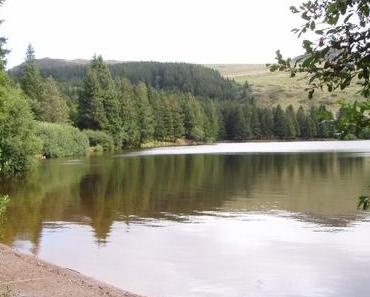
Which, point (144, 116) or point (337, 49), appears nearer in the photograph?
point (337, 49)

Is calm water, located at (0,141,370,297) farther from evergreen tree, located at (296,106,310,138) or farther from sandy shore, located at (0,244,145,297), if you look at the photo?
evergreen tree, located at (296,106,310,138)

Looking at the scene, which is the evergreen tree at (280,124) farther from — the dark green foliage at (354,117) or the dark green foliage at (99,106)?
the dark green foliage at (354,117)

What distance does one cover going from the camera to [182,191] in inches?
1501

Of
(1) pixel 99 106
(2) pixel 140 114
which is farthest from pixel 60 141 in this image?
(2) pixel 140 114

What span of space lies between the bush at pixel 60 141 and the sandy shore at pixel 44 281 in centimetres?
6106

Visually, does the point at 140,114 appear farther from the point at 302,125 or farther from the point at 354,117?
the point at 354,117

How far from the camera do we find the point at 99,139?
99812 millimetres

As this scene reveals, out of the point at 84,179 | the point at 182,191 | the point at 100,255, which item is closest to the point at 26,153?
the point at 84,179

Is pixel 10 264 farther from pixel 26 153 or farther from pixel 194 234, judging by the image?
pixel 26 153

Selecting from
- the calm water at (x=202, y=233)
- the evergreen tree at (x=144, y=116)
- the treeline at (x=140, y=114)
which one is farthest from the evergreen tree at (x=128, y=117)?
the calm water at (x=202, y=233)

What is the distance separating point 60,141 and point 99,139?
17550 mm

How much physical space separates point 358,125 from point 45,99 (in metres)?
97.7

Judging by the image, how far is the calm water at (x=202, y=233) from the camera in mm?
15812

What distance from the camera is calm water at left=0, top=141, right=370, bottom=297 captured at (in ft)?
51.9
